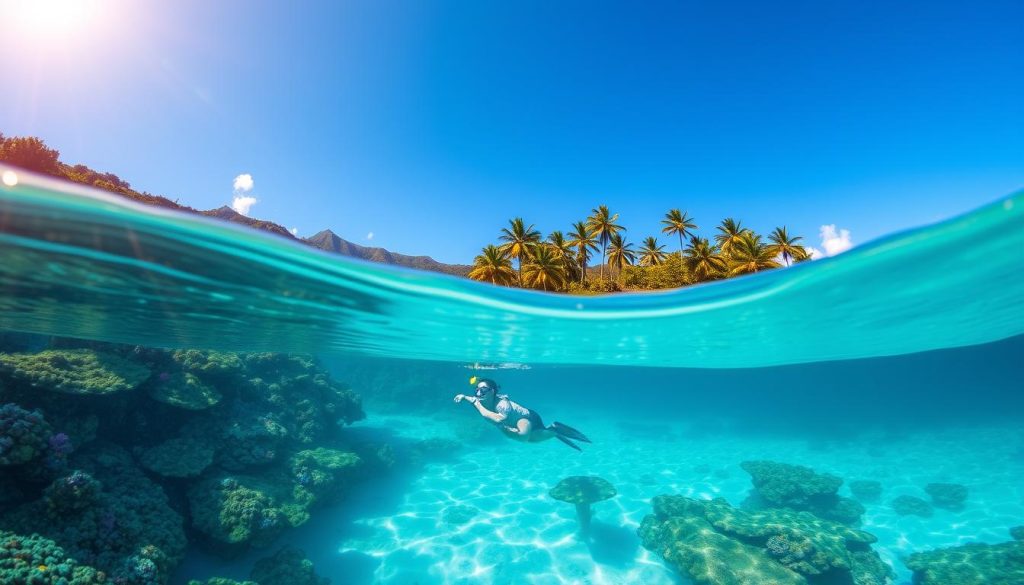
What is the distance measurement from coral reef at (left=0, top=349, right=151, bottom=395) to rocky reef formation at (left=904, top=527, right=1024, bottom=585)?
819 inches

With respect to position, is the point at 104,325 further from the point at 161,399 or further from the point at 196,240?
the point at 196,240

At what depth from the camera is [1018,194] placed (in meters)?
4.78

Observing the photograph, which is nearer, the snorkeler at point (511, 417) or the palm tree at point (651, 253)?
the snorkeler at point (511, 417)

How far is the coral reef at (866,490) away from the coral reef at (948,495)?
1.73 m

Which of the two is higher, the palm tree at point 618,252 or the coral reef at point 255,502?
the palm tree at point 618,252

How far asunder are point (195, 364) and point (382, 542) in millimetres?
8261

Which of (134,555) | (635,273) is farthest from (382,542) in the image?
(635,273)

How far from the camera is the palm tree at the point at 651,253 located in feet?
163

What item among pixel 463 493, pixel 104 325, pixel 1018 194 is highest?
pixel 1018 194

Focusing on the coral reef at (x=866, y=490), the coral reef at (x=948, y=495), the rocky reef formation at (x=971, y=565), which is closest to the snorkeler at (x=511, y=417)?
the rocky reef formation at (x=971, y=565)

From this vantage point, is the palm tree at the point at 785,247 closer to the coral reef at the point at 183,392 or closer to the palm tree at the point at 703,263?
the palm tree at the point at 703,263

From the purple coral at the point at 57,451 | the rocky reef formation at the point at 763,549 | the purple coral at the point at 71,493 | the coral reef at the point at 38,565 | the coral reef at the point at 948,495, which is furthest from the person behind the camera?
the coral reef at the point at 948,495

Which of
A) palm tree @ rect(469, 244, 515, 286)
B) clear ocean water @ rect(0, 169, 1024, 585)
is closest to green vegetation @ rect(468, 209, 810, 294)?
palm tree @ rect(469, 244, 515, 286)

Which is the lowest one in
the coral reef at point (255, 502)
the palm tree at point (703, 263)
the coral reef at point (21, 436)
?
the coral reef at point (255, 502)
